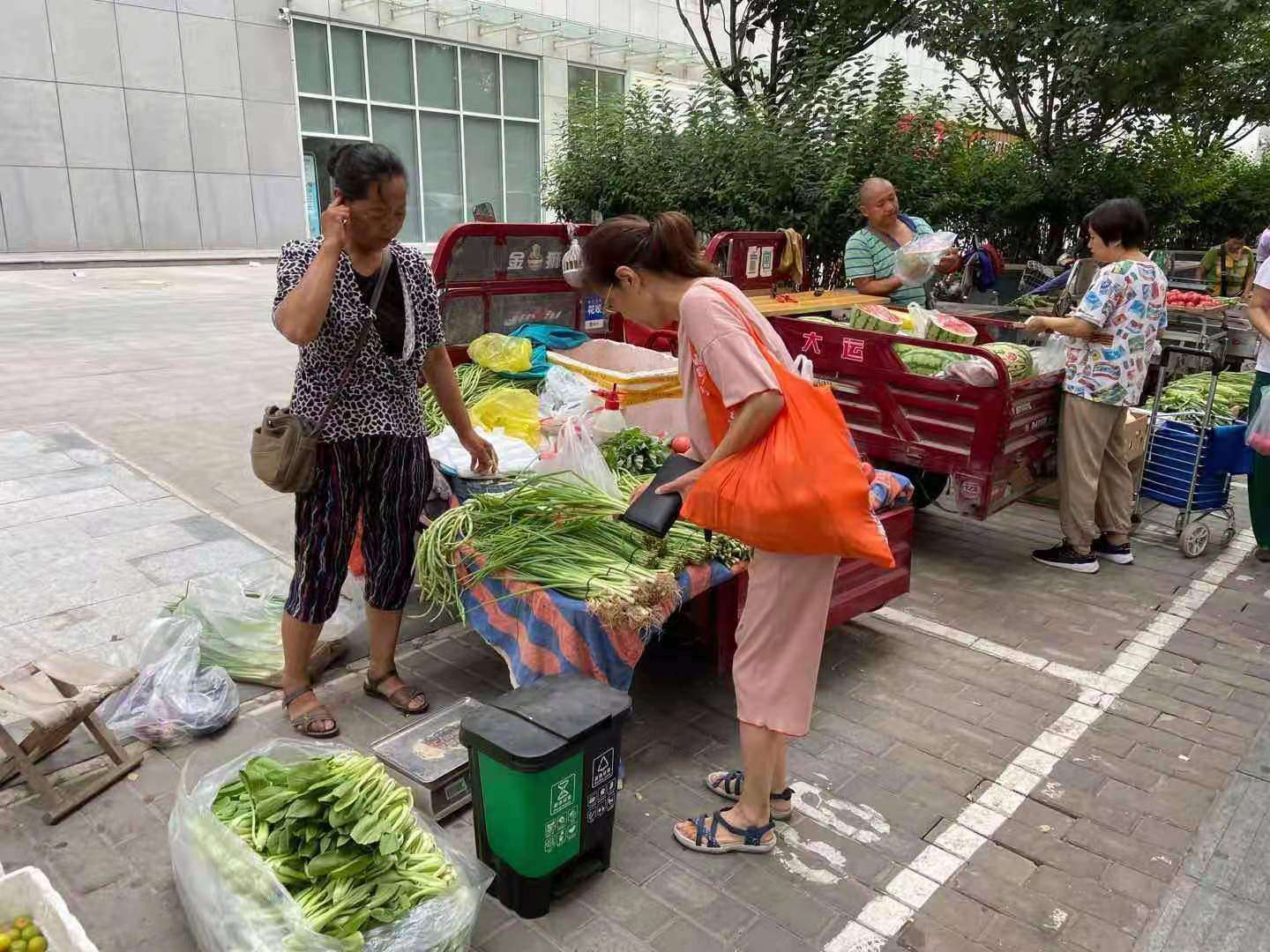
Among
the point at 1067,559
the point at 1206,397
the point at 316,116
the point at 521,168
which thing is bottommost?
the point at 1067,559

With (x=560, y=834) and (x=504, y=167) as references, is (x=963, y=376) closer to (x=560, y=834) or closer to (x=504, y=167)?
(x=560, y=834)

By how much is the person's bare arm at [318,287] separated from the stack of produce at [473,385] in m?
1.56

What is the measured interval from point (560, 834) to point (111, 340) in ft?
33.2

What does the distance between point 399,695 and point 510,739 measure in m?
1.27

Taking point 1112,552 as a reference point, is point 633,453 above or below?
above

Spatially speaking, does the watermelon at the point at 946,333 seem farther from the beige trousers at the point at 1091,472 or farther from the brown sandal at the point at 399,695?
the brown sandal at the point at 399,695

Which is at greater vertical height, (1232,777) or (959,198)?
(959,198)

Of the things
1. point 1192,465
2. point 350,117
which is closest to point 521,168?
point 350,117

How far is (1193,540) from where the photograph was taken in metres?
5.33

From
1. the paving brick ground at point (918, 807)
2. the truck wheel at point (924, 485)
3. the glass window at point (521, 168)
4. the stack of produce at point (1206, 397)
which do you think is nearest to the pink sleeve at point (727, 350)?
the paving brick ground at point (918, 807)

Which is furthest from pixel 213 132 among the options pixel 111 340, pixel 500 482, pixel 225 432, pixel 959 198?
pixel 500 482

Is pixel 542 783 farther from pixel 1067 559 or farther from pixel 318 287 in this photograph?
pixel 1067 559

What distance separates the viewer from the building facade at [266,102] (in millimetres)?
18141

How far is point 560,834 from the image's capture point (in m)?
2.47
